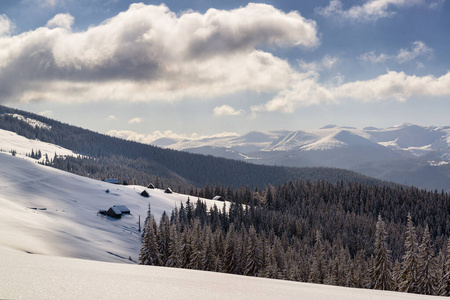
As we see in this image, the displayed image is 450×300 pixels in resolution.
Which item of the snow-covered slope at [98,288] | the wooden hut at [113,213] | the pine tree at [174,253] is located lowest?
the wooden hut at [113,213]

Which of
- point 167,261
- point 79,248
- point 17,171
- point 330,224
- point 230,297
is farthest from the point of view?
point 330,224

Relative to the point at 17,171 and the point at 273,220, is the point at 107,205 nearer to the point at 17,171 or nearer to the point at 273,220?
the point at 17,171

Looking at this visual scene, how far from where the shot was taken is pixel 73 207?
113562 mm

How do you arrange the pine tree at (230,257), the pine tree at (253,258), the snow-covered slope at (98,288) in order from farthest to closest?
the pine tree at (230,257) < the pine tree at (253,258) < the snow-covered slope at (98,288)

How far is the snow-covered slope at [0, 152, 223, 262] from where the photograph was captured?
228 ft

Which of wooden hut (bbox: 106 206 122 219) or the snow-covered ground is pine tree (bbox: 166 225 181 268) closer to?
the snow-covered ground

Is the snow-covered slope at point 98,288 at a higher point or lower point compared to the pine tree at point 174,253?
higher

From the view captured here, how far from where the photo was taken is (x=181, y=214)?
465 feet

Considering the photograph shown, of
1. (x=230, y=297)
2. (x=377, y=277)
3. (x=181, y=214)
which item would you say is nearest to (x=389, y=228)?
(x=181, y=214)

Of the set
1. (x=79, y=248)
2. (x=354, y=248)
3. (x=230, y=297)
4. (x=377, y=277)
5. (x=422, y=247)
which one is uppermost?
(x=230, y=297)

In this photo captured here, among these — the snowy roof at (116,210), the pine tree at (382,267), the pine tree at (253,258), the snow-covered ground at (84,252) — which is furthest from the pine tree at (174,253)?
the snowy roof at (116,210)

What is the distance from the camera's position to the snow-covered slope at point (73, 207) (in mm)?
69375

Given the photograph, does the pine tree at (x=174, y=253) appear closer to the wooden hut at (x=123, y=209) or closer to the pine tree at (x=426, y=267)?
the pine tree at (x=426, y=267)

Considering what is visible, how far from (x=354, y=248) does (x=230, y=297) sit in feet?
510
